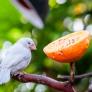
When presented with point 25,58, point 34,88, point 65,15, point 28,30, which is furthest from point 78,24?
point 25,58

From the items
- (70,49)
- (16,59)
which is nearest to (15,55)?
(16,59)

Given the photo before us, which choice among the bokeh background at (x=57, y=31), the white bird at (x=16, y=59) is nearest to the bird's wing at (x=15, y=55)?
the white bird at (x=16, y=59)

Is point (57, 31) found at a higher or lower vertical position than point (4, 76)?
lower

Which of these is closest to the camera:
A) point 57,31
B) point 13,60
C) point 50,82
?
point 50,82

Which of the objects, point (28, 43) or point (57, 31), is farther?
point (57, 31)

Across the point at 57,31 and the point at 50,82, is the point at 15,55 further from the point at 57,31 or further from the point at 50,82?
the point at 57,31

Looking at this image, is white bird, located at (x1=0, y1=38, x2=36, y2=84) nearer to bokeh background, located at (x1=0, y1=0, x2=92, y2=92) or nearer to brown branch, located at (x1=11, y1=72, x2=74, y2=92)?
brown branch, located at (x1=11, y1=72, x2=74, y2=92)

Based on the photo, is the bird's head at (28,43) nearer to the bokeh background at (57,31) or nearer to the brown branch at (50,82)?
the brown branch at (50,82)

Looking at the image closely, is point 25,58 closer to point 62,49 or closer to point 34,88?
point 62,49
